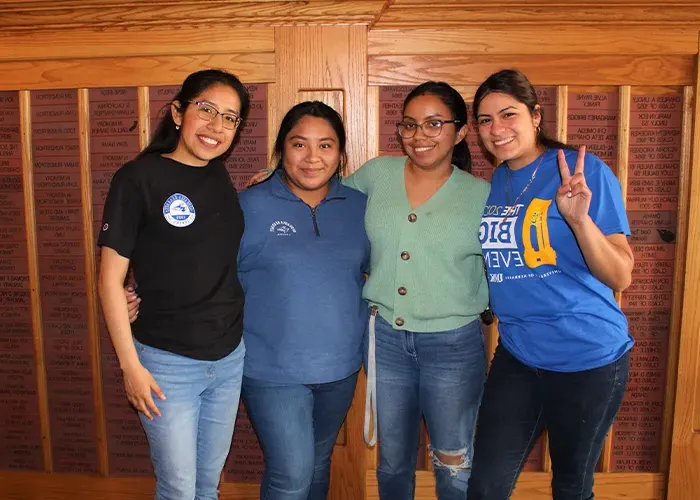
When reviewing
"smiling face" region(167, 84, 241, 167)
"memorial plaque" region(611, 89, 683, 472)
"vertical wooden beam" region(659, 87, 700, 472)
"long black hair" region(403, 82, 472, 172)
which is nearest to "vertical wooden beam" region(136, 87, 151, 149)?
"smiling face" region(167, 84, 241, 167)

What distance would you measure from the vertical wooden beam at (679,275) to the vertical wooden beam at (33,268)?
240cm

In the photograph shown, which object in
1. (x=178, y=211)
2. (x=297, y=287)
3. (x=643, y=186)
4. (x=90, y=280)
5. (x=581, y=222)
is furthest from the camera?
(x=90, y=280)

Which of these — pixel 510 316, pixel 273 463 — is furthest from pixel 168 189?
pixel 510 316

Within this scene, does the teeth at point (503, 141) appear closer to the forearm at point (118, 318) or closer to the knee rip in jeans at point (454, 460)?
the knee rip in jeans at point (454, 460)

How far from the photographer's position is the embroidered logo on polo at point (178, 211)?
1405 mm

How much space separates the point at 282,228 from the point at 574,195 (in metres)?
0.81

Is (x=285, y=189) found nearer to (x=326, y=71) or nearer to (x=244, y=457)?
(x=326, y=71)

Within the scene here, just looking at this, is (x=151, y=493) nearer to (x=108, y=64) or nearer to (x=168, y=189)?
(x=168, y=189)

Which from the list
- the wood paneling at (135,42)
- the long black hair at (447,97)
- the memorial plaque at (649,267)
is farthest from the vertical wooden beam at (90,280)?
the memorial plaque at (649,267)

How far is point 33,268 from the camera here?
2.07 metres

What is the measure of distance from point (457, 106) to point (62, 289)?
63.8 inches

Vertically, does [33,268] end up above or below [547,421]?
above

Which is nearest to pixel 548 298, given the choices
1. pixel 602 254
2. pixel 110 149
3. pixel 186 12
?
pixel 602 254

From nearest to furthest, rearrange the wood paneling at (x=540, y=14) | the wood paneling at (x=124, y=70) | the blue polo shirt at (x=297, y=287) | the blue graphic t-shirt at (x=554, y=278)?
the blue graphic t-shirt at (x=554, y=278) < the blue polo shirt at (x=297, y=287) < the wood paneling at (x=540, y=14) < the wood paneling at (x=124, y=70)
